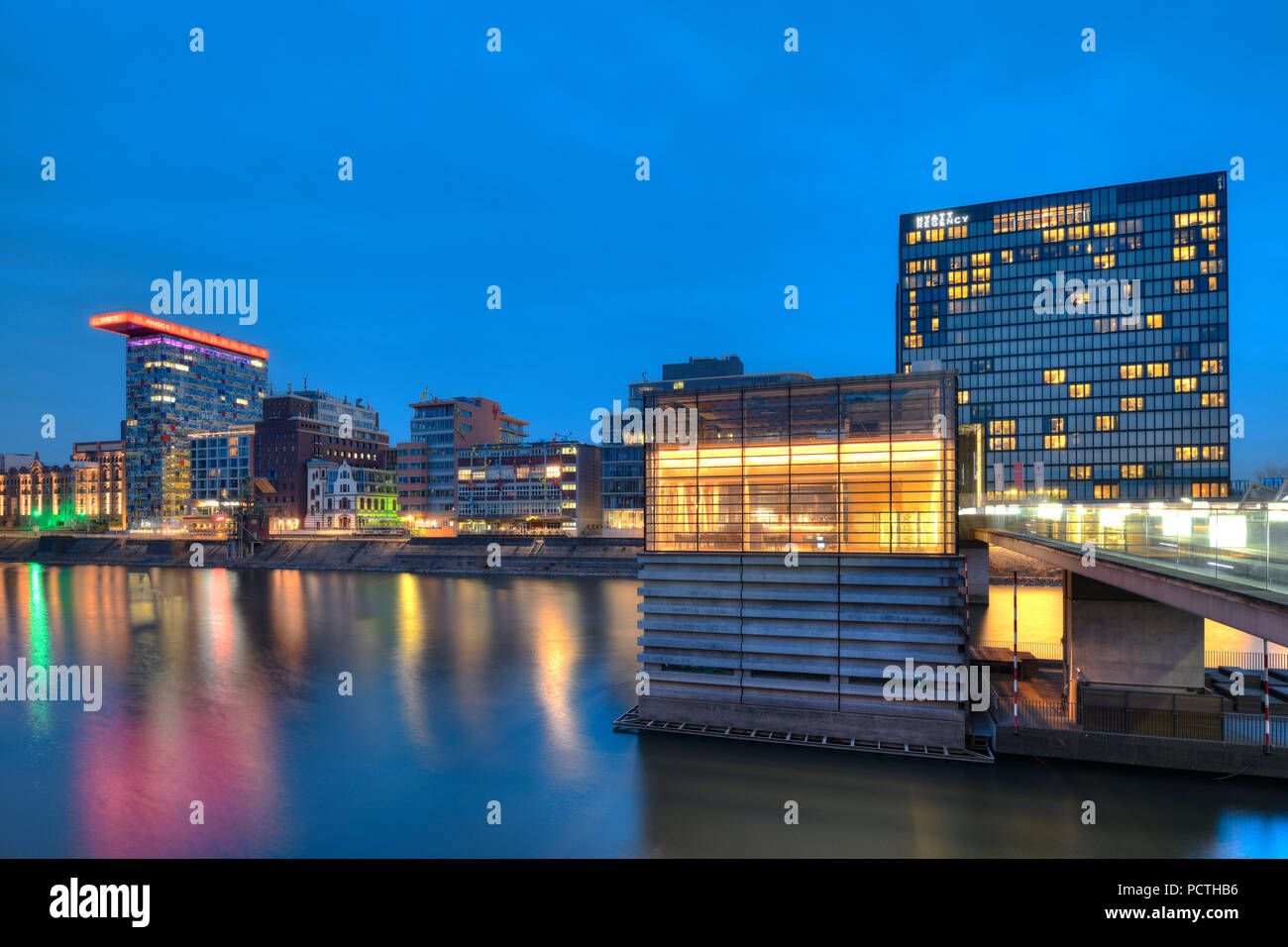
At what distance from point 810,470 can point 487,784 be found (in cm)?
1320

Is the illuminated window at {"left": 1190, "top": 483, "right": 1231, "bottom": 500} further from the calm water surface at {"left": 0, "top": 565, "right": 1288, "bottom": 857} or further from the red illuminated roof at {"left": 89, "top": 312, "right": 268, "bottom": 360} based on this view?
the red illuminated roof at {"left": 89, "top": 312, "right": 268, "bottom": 360}

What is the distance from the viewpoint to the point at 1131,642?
22.4 meters

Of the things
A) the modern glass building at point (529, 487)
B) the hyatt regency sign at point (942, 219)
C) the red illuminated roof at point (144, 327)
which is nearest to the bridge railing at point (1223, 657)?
the modern glass building at point (529, 487)

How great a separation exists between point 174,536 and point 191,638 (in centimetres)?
8662

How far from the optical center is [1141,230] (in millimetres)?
115750

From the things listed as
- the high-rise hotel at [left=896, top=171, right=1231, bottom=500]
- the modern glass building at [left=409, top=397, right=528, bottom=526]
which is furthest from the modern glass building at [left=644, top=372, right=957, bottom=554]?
the high-rise hotel at [left=896, top=171, right=1231, bottom=500]

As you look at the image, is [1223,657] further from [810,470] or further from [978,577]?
[978,577]

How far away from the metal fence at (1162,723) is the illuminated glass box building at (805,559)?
9.33 ft

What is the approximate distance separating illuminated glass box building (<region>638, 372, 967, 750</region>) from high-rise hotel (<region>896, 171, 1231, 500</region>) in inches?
4078

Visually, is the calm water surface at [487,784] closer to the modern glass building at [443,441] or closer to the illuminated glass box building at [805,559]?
the illuminated glass box building at [805,559]

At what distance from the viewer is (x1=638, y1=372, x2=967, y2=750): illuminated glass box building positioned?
1961 centimetres

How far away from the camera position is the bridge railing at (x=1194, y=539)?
11.2m
